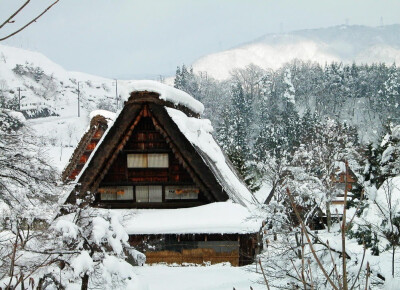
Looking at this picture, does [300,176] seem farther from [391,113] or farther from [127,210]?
[391,113]

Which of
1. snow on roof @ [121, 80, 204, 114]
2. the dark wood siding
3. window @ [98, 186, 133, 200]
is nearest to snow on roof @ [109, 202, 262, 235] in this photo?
the dark wood siding

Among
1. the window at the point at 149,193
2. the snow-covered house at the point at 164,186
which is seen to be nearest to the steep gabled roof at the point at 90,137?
the snow-covered house at the point at 164,186

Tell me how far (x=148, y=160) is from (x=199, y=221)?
3.36 m

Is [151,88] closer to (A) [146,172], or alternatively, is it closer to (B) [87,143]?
(A) [146,172]

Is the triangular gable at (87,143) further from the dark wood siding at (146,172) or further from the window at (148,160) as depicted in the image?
the window at (148,160)

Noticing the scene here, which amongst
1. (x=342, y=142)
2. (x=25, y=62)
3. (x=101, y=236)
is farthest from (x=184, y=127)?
(x=25, y=62)

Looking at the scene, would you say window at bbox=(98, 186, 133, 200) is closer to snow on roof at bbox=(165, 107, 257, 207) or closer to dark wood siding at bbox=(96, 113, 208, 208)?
dark wood siding at bbox=(96, 113, 208, 208)

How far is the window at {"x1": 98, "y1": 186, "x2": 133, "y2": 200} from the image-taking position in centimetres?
1753

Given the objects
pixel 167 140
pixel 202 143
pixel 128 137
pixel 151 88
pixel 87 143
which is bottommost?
pixel 87 143

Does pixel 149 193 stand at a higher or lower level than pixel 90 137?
lower

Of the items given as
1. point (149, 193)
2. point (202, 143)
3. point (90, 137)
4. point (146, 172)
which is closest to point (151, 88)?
point (202, 143)

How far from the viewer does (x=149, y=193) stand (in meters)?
17.5

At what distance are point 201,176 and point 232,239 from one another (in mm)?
2597

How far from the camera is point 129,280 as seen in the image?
322 inches
